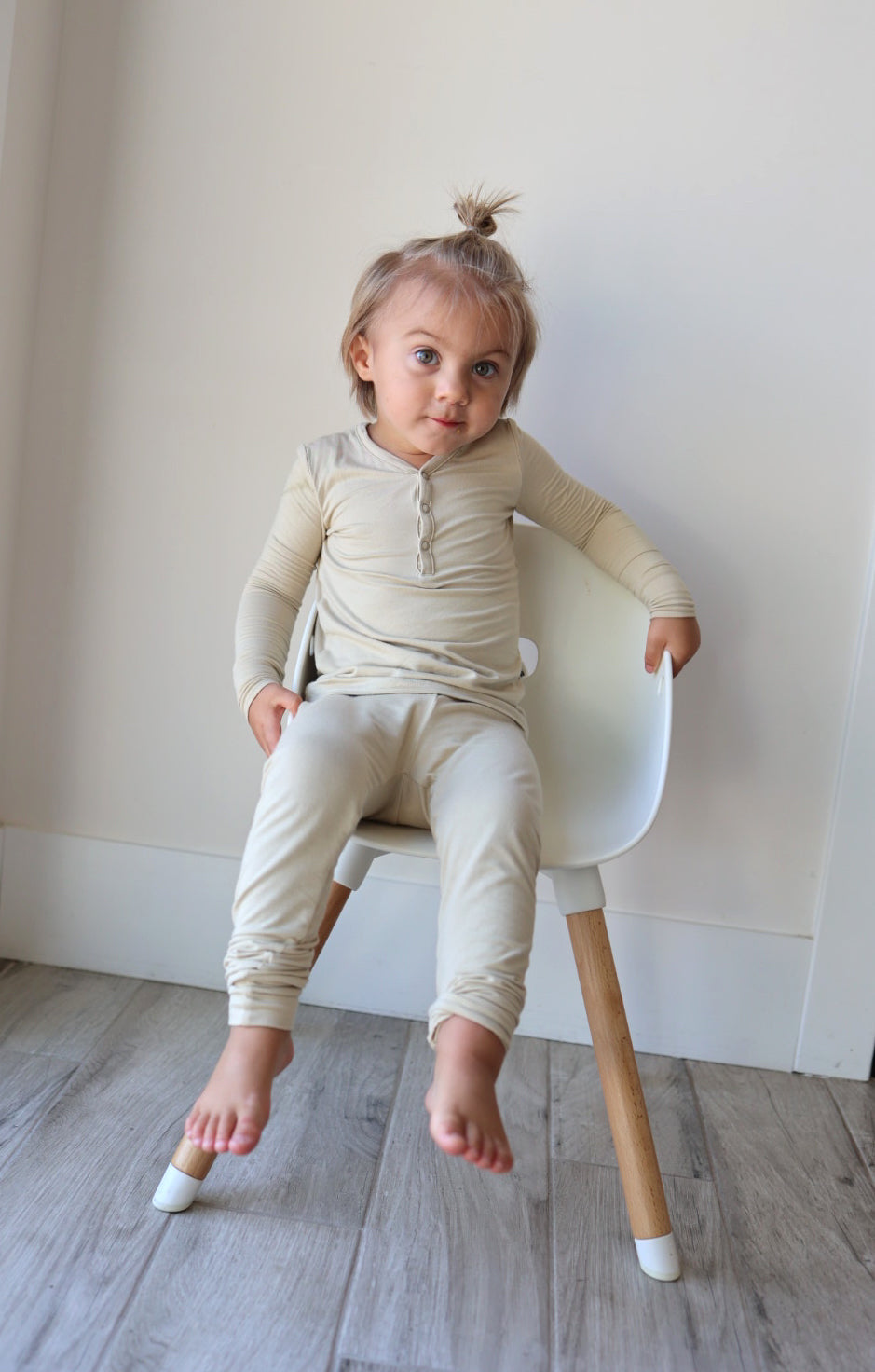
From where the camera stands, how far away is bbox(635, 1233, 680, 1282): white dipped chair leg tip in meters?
0.97

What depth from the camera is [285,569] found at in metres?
1.18

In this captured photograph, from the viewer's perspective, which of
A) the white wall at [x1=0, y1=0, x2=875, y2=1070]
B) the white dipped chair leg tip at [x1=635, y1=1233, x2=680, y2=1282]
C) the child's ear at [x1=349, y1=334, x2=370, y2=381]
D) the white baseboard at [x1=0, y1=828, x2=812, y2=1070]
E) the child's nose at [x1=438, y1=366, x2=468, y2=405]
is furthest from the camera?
the white baseboard at [x1=0, y1=828, x2=812, y2=1070]

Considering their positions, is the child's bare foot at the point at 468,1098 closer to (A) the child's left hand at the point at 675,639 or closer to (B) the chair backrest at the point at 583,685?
(B) the chair backrest at the point at 583,685

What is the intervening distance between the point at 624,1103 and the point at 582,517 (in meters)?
0.59

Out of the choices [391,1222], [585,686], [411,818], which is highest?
[585,686]

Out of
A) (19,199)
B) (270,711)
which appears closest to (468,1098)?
(270,711)

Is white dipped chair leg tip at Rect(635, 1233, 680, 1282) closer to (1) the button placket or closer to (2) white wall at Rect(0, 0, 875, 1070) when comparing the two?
(2) white wall at Rect(0, 0, 875, 1070)

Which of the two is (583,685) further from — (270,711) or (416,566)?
(270,711)

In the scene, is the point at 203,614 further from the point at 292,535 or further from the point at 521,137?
the point at 521,137

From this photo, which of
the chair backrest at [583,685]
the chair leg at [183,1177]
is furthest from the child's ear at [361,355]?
the chair leg at [183,1177]

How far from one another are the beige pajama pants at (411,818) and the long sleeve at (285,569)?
14cm

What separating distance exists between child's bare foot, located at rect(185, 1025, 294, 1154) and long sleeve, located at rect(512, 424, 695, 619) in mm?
600

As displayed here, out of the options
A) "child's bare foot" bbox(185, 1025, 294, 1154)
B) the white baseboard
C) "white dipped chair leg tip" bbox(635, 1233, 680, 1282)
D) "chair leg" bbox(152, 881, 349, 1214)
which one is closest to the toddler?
"child's bare foot" bbox(185, 1025, 294, 1154)

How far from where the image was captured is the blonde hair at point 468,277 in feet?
3.60
